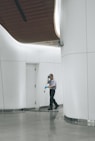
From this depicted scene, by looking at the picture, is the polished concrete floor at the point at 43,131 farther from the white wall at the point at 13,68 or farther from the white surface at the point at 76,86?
the white wall at the point at 13,68

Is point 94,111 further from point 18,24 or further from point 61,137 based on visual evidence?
point 18,24

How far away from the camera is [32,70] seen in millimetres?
15852

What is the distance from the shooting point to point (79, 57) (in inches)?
400

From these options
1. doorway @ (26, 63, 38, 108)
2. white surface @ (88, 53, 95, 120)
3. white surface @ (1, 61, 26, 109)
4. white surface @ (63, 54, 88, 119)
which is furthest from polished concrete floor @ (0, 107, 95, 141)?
doorway @ (26, 63, 38, 108)

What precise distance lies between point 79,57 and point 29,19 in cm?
393

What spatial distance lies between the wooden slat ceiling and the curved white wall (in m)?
1.78

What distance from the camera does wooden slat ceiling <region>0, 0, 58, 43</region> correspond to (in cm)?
1200

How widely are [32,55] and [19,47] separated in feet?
3.09

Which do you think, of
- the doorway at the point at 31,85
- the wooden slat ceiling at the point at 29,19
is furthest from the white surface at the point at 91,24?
the doorway at the point at 31,85

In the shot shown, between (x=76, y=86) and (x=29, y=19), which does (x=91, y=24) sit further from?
(x=29, y=19)

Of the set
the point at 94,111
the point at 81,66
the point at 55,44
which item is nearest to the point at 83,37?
the point at 81,66

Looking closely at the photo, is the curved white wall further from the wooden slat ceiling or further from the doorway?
the doorway

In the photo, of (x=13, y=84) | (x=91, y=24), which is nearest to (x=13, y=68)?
(x=13, y=84)

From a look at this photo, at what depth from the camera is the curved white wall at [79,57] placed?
32.5ft
